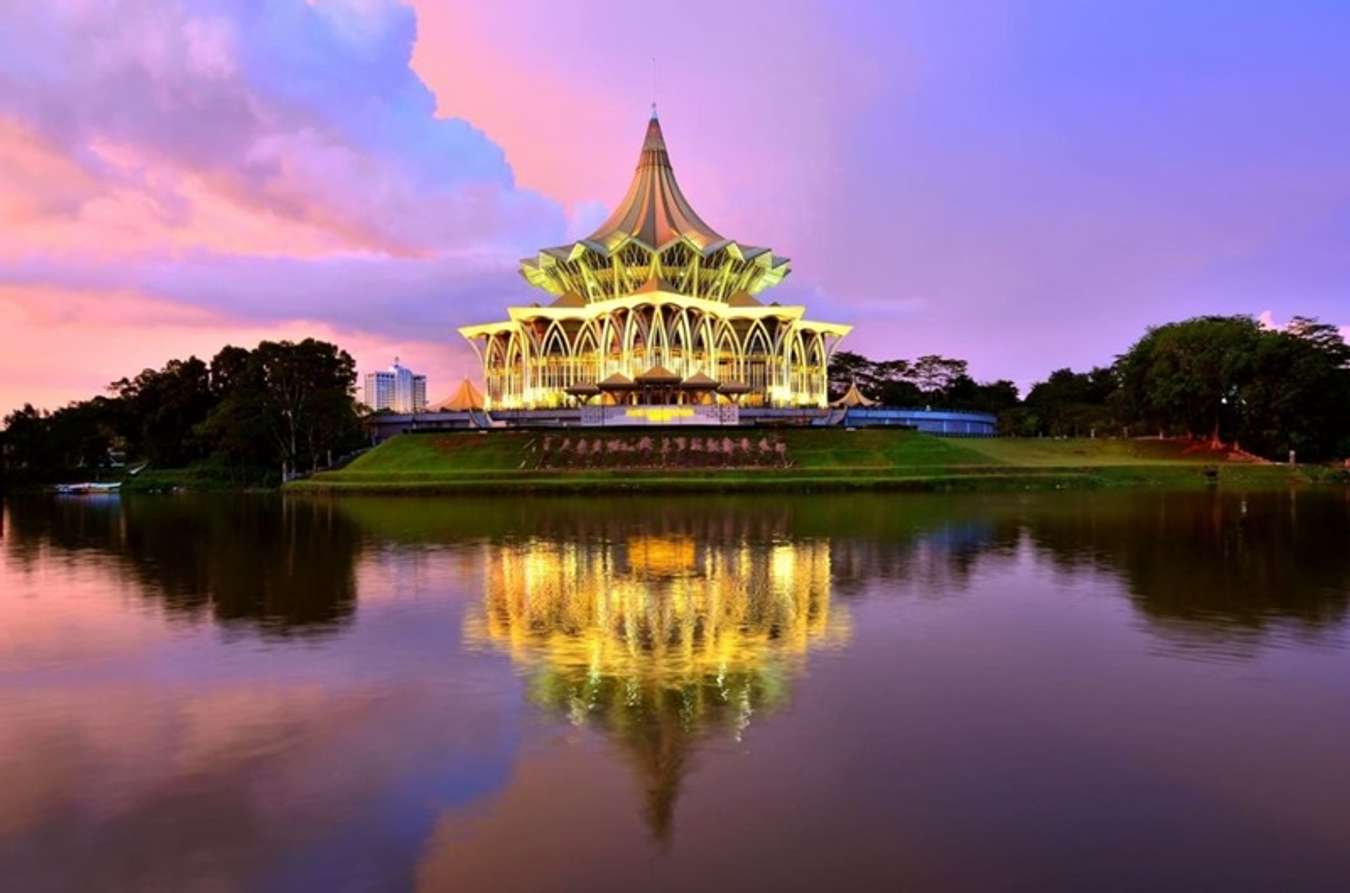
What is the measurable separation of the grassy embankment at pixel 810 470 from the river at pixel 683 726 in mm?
21220

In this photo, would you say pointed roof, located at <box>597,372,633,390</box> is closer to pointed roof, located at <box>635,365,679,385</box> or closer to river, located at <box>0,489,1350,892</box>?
pointed roof, located at <box>635,365,679,385</box>

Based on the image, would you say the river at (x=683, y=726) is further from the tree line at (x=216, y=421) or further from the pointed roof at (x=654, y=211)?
the pointed roof at (x=654, y=211)

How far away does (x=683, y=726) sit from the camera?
8.38 m

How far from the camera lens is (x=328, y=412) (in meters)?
54.2

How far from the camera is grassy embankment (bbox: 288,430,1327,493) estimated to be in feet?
131

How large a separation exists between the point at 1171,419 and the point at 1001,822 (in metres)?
60.3

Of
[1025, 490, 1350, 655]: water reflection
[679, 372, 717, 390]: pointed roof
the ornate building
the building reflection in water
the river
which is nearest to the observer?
the river

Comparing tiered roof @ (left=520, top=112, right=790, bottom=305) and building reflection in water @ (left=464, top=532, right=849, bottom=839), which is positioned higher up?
tiered roof @ (left=520, top=112, right=790, bottom=305)

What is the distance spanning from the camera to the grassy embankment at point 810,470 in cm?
4000

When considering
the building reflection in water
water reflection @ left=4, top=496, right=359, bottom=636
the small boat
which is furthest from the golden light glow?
the building reflection in water

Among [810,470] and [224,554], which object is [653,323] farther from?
[224,554]

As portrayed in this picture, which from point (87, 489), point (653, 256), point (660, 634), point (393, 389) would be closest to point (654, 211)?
point (653, 256)

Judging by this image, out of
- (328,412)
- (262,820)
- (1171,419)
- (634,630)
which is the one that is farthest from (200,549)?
(1171,419)

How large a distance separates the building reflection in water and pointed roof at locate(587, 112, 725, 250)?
51.9 m
